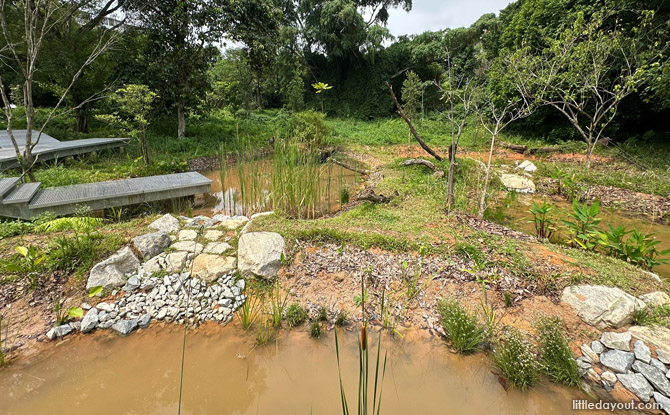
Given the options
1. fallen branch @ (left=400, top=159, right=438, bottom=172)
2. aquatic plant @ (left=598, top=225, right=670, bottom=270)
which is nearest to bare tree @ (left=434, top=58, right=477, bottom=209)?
fallen branch @ (left=400, top=159, right=438, bottom=172)

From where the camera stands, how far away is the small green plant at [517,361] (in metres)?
1.74

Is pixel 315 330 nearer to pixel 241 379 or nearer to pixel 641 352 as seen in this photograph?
pixel 241 379

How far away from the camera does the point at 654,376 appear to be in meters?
1.66

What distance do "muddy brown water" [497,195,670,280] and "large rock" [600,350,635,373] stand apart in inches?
80.7

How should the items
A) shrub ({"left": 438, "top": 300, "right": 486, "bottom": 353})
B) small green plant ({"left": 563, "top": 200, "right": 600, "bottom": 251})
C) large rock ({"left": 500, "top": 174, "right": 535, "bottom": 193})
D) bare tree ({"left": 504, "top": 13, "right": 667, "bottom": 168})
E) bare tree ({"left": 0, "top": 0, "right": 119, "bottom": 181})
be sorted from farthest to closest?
bare tree ({"left": 504, "top": 13, "right": 667, "bottom": 168}) < large rock ({"left": 500, "top": 174, "right": 535, "bottom": 193}) < bare tree ({"left": 0, "top": 0, "right": 119, "bottom": 181}) < small green plant ({"left": 563, "top": 200, "right": 600, "bottom": 251}) < shrub ({"left": 438, "top": 300, "right": 486, "bottom": 353})

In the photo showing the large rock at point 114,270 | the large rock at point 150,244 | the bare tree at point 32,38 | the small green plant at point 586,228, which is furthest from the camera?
the bare tree at point 32,38

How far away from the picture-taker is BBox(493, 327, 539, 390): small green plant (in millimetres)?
1738

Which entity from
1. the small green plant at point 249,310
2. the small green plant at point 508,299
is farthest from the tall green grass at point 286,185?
the small green plant at point 508,299

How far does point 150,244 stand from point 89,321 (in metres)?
0.77

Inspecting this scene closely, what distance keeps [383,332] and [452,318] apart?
0.52m

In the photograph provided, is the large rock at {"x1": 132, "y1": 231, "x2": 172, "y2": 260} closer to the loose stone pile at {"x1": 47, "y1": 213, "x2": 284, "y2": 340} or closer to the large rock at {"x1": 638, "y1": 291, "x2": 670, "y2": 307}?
the loose stone pile at {"x1": 47, "y1": 213, "x2": 284, "y2": 340}

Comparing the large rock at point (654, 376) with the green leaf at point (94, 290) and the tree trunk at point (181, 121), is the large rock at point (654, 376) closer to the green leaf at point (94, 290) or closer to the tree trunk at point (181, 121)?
the green leaf at point (94, 290)

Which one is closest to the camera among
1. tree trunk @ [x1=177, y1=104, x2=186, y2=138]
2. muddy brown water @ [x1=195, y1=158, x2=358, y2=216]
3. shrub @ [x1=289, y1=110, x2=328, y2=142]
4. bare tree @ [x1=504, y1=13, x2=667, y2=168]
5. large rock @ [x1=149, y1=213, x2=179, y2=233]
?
large rock @ [x1=149, y1=213, x2=179, y2=233]

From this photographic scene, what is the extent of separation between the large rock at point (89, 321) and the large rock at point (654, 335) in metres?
3.84
